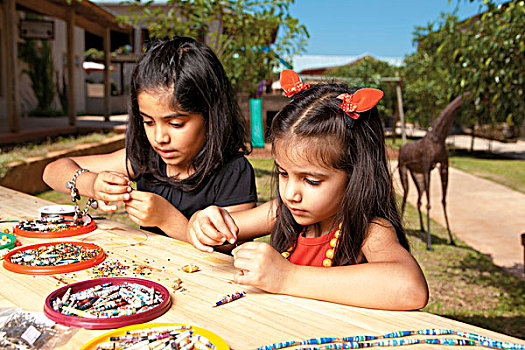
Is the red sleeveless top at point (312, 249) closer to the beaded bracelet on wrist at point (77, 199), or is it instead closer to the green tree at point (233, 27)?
the beaded bracelet on wrist at point (77, 199)

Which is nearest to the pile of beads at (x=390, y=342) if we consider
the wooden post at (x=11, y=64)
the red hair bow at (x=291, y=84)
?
the red hair bow at (x=291, y=84)

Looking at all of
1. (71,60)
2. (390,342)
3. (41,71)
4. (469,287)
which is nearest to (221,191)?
(390,342)

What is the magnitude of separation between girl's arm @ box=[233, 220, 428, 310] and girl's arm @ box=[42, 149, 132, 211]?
72cm

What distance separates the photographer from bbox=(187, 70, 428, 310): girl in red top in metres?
1.27

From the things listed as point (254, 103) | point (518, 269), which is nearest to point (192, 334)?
point (518, 269)

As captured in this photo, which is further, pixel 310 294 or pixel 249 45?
pixel 249 45

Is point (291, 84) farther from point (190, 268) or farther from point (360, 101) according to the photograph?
point (190, 268)

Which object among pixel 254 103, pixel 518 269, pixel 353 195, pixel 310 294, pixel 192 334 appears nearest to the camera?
pixel 192 334

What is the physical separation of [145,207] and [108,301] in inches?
25.5

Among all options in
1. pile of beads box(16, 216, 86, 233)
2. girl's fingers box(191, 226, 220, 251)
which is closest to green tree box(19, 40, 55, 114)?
pile of beads box(16, 216, 86, 233)

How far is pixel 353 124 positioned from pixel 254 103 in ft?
27.0

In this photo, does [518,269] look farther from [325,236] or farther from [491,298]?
[325,236]

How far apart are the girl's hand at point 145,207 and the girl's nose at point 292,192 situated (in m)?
0.60

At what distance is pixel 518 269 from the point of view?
4910mm
